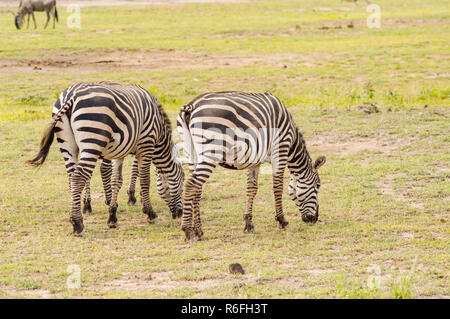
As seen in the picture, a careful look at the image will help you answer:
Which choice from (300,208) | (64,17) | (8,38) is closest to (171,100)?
(300,208)

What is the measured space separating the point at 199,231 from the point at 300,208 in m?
1.74

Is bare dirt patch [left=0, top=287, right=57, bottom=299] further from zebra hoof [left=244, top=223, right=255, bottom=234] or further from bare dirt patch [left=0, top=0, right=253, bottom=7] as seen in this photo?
bare dirt patch [left=0, top=0, right=253, bottom=7]

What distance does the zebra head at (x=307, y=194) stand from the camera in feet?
30.9

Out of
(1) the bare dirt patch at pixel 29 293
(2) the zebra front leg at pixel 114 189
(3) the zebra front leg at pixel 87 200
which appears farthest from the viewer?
(3) the zebra front leg at pixel 87 200

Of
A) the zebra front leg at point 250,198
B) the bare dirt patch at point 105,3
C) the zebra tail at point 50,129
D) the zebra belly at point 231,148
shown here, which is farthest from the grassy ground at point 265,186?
the bare dirt patch at point 105,3

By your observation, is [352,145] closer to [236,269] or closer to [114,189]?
[114,189]

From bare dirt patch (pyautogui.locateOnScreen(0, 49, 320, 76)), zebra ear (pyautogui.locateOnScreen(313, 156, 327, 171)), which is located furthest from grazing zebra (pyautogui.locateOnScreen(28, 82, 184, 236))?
bare dirt patch (pyautogui.locateOnScreen(0, 49, 320, 76))

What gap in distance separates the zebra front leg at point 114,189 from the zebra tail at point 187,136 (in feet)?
4.60

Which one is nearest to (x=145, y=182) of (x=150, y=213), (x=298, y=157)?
(x=150, y=213)

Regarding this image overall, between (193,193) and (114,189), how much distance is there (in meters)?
1.79

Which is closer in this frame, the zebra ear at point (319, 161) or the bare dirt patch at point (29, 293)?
the bare dirt patch at point (29, 293)

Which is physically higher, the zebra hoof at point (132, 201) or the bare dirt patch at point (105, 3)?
the bare dirt patch at point (105, 3)

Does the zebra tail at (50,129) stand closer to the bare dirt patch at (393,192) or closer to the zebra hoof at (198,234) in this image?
the zebra hoof at (198,234)

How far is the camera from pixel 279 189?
9.14m
